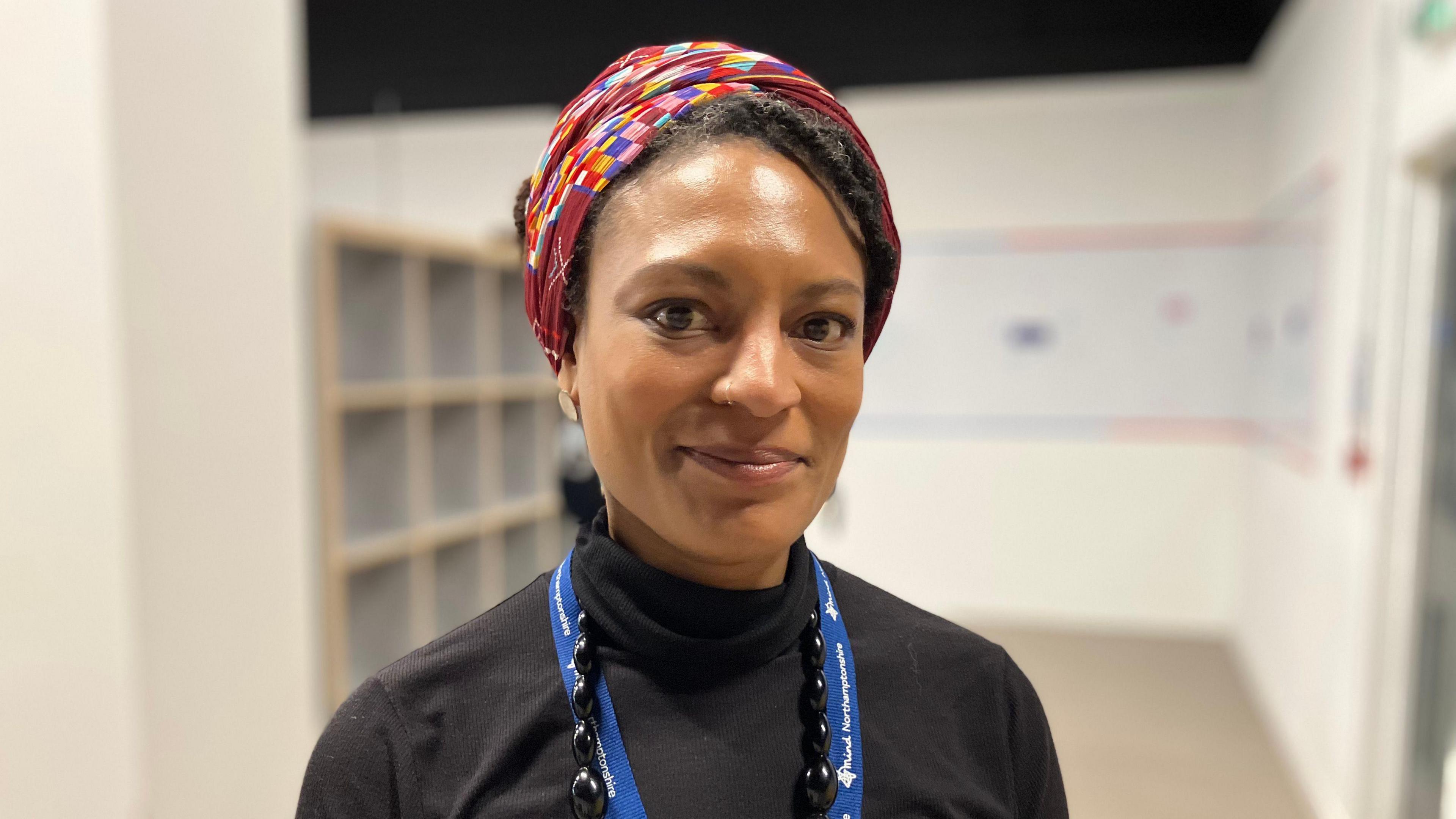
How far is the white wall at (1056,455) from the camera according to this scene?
4.82 m

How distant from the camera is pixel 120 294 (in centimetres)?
165

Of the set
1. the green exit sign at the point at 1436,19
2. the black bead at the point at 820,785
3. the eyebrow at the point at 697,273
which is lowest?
the black bead at the point at 820,785

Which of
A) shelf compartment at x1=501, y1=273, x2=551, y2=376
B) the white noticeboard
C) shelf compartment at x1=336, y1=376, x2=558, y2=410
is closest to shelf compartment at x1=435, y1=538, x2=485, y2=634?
shelf compartment at x1=336, y1=376, x2=558, y2=410

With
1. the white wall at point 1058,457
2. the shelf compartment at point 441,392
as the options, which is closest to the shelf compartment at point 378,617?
the shelf compartment at point 441,392

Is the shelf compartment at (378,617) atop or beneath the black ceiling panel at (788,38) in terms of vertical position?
beneath

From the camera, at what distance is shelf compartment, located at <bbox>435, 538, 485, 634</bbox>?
3643mm

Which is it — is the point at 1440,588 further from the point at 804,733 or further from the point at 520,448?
the point at 520,448

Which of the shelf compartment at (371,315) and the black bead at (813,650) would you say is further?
the shelf compartment at (371,315)

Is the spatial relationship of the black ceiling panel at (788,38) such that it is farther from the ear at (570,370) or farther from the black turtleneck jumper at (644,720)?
the black turtleneck jumper at (644,720)

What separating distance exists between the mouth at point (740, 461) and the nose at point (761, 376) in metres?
0.03

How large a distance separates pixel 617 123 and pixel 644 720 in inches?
18.3

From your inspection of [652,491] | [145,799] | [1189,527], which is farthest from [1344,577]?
[145,799]

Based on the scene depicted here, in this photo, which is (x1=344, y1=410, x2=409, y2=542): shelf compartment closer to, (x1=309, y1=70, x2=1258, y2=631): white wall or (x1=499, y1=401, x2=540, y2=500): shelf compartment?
(x1=499, y1=401, x2=540, y2=500): shelf compartment

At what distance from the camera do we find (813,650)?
0.83m
